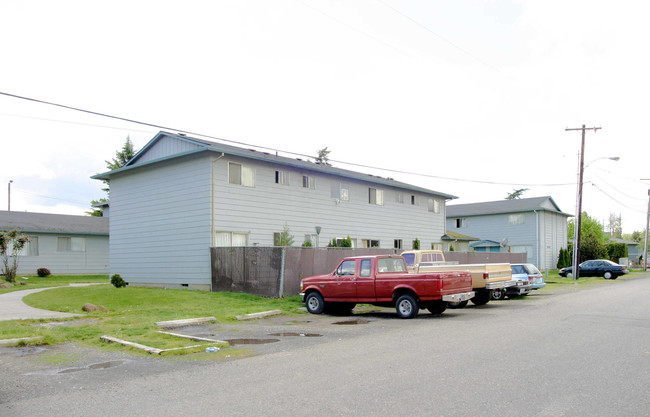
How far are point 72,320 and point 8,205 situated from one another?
60.0m

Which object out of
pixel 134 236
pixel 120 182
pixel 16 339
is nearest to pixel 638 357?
pixel 16 339

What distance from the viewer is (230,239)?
2361 cm

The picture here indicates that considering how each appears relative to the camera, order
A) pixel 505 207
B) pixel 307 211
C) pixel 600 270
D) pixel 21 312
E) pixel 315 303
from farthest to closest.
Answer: pixel 505 207 < pixel 600 270 < pixel 307 211 < pixel 315 303 < pixel 21 312

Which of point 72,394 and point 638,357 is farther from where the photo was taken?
point 638,357

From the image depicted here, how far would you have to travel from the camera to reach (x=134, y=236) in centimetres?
2691

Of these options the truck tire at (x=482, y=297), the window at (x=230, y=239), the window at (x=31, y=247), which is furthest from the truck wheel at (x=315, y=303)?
the window at (x=31, y=247)

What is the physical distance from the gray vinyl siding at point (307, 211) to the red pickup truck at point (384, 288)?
8.17m

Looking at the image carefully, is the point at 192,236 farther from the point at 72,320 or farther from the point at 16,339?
the point at 16,339

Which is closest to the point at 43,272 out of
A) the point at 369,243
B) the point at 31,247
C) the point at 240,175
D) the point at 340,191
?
the point at 31,247

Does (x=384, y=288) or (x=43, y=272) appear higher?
(x=384, y=288)

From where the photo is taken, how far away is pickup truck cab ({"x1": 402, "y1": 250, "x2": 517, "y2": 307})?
18.3 m

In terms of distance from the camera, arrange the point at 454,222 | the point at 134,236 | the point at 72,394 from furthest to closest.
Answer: the point at 454,222 < the point at 134,236 < the point at 72,394

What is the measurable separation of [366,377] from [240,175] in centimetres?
1783

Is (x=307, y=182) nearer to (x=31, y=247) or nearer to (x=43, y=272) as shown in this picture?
(x=43, y=272)
